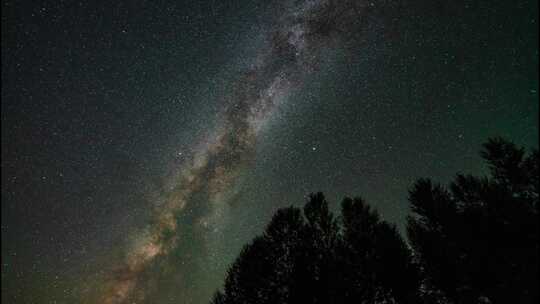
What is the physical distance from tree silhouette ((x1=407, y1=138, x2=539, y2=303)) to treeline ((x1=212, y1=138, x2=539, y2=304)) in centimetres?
4

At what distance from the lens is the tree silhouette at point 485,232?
12328mm

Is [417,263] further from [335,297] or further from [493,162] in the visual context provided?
[493,162]

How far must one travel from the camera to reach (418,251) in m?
14.7

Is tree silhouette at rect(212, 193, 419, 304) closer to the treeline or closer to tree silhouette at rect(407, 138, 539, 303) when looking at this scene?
the treeline

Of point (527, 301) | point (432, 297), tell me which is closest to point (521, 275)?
point (527, 301)

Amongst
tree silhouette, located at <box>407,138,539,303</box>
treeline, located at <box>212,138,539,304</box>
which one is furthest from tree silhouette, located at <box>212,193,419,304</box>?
tree silhouette, located at <box>407,138,539,303</box>

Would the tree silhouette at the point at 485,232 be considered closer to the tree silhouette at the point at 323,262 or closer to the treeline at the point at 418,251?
the treeline at the point at 418,251

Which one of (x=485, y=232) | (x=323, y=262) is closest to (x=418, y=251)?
(x=485, y=232)

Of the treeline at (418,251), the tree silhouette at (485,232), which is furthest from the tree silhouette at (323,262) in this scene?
the tree silhouette at (485,232)

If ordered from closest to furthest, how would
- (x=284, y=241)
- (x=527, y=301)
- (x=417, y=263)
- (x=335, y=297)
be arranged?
(x=527, y=301), (x=335, y=297), (x=417, y=263), (x=284, y=241)

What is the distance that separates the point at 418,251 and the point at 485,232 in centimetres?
309

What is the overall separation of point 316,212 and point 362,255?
3395 mm

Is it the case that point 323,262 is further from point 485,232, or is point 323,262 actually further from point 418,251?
point 485,232

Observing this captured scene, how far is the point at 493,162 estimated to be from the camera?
54.3 ft
